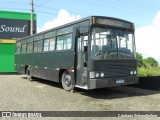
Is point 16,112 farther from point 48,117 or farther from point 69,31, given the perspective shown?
point 69,31

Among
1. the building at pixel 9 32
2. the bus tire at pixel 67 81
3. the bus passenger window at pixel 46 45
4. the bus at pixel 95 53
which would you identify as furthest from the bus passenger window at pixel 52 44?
the building at pixel 9 32

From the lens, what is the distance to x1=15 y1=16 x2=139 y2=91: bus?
36.1ft

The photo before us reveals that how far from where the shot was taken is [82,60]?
11.7 meters

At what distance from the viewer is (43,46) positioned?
1638cm

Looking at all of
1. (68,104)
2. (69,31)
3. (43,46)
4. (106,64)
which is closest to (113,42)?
(106,64)

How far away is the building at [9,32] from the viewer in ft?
93.7

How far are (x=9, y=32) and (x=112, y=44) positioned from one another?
19.8 meters

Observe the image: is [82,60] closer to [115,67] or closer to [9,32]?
[115,67]

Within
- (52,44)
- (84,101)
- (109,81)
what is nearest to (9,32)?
(52,44)

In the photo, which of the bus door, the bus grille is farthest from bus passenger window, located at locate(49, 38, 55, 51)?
the bus grille

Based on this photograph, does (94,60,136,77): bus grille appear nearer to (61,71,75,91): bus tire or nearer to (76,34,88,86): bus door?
(76,34,88,86): bus door

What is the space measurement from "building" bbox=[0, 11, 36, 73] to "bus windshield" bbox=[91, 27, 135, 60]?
1894 centimetres

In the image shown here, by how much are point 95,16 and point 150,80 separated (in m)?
4.96

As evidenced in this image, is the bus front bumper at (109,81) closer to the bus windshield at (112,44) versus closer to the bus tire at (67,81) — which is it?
the bus windshield at (112,44)
